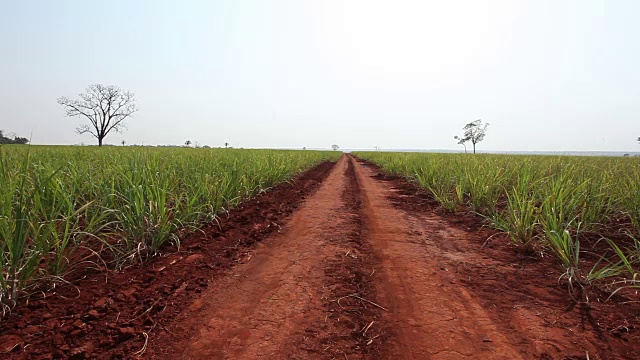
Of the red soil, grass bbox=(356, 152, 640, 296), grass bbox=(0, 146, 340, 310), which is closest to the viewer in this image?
the red soil

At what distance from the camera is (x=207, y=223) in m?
3.66

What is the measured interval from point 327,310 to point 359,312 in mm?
201

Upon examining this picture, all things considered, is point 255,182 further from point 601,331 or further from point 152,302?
point 601,331

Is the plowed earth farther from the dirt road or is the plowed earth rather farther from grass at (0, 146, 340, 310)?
grass at (0, 146, 340, 310)

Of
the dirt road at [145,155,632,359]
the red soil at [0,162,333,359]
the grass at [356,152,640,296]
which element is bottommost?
the dirt road at [145,155,632,359]

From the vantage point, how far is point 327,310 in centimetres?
182

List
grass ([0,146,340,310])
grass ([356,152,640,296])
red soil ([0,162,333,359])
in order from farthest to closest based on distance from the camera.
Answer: grass ([356,152,640,296]), grass ([0,146,340,310]), red soil ([0,162,333,359])

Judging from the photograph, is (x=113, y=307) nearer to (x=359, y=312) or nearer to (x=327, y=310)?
(x=327, y=310)

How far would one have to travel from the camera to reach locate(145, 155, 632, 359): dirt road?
146 centimetres

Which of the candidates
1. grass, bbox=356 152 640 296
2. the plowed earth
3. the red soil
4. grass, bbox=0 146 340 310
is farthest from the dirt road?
grass, bbox=0 146 340 310

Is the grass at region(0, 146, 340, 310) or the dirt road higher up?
the grass at region(0, 146, 340, 310)

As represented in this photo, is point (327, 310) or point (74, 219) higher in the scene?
point (74, 219)

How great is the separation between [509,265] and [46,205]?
4.20 meters

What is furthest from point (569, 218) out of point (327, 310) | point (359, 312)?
point (327, 310)
